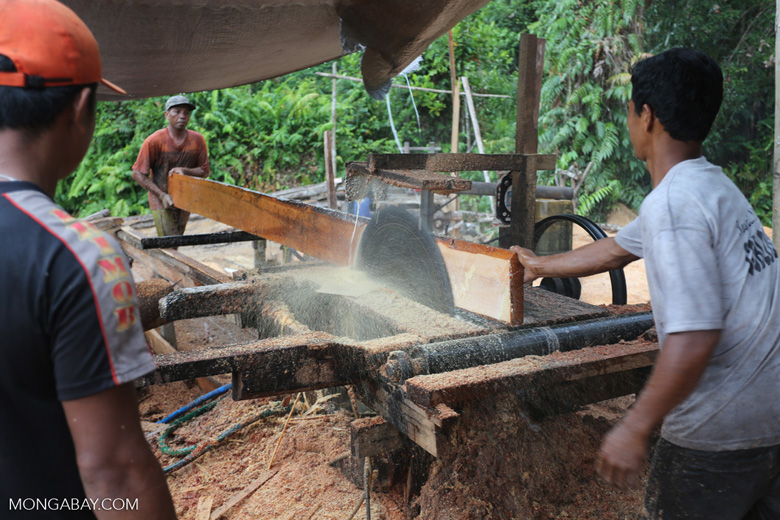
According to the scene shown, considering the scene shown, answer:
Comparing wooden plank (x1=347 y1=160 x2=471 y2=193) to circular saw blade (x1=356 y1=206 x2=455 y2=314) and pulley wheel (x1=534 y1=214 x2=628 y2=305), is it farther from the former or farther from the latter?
pulley wheel (x1=534 y1=214 x2=628 y2=305)

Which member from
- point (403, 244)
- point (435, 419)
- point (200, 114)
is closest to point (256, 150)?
point (200, 114)

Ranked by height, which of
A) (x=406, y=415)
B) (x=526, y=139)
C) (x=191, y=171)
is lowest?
(x=406, y=415)

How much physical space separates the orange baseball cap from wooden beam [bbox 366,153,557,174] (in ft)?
6.53

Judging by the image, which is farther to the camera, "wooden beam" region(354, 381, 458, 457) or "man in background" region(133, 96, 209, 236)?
"man in background" region(133, 96, 209, 236)

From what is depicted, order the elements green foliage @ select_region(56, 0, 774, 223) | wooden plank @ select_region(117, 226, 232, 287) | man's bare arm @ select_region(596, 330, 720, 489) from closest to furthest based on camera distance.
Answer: man's bare arm @ select_region(596, 330, 720, 489) < wooden plank @ select_region(117, 226, 232, 287) < green foliage @ select_region(56, 0, 774, 223)

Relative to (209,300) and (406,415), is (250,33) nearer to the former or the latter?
(209,300)

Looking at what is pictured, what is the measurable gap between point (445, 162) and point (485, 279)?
0.88 m

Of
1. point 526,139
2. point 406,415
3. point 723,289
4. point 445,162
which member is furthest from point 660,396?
point 526,139

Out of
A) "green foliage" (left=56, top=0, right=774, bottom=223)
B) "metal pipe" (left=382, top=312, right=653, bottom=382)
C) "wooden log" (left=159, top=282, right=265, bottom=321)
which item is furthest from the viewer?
"green foliage" (left=56, top=0, right=774, bottom=223)

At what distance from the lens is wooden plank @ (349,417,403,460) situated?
2207mm

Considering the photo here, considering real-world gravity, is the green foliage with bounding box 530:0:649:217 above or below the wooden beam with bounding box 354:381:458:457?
above

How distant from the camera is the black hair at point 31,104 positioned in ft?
3.14

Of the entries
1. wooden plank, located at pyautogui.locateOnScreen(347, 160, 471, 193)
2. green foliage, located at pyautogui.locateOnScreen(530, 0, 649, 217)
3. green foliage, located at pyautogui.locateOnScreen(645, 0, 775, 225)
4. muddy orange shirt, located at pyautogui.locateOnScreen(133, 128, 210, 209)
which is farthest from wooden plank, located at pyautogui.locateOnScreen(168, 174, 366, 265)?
green foliage, located at pyautogui.locateOnScreen(645, 0, 775, 225)

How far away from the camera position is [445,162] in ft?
10.4
